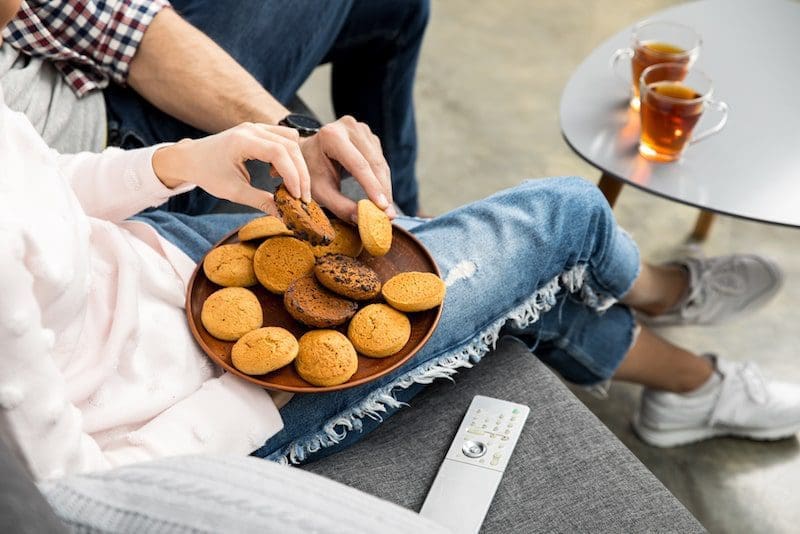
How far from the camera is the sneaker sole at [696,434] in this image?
143cm

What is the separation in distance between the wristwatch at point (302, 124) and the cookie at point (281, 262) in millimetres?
221

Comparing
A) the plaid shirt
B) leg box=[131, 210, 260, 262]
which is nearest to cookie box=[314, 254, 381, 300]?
leg box=[131, 210, 260, 262]

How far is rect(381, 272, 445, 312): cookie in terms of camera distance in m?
0.89

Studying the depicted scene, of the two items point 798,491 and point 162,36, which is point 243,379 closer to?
point 162,36

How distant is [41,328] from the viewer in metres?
0.70

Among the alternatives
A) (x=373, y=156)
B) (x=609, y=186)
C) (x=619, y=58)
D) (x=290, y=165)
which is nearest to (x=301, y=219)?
(x=290, y=165)

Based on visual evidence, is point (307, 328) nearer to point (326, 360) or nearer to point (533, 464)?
point (326, 360)


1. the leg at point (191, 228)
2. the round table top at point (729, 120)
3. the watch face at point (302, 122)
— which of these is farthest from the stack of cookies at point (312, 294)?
the round table top at point (729, 120)

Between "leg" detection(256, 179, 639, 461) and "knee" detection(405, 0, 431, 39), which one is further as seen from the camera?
"knee" detection(405, 0, 431, 39)

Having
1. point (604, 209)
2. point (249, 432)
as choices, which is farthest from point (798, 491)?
point (249, 432)

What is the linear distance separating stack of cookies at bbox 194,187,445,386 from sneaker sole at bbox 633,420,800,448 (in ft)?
2.34

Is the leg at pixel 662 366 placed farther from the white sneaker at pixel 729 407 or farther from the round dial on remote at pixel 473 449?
the round dial on remote at pixel 473 449

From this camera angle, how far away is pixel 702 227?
1792 mm

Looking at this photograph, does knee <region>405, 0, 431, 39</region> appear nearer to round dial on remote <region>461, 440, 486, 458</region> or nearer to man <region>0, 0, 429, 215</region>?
man <region>0, 0, 429, 215</region>
